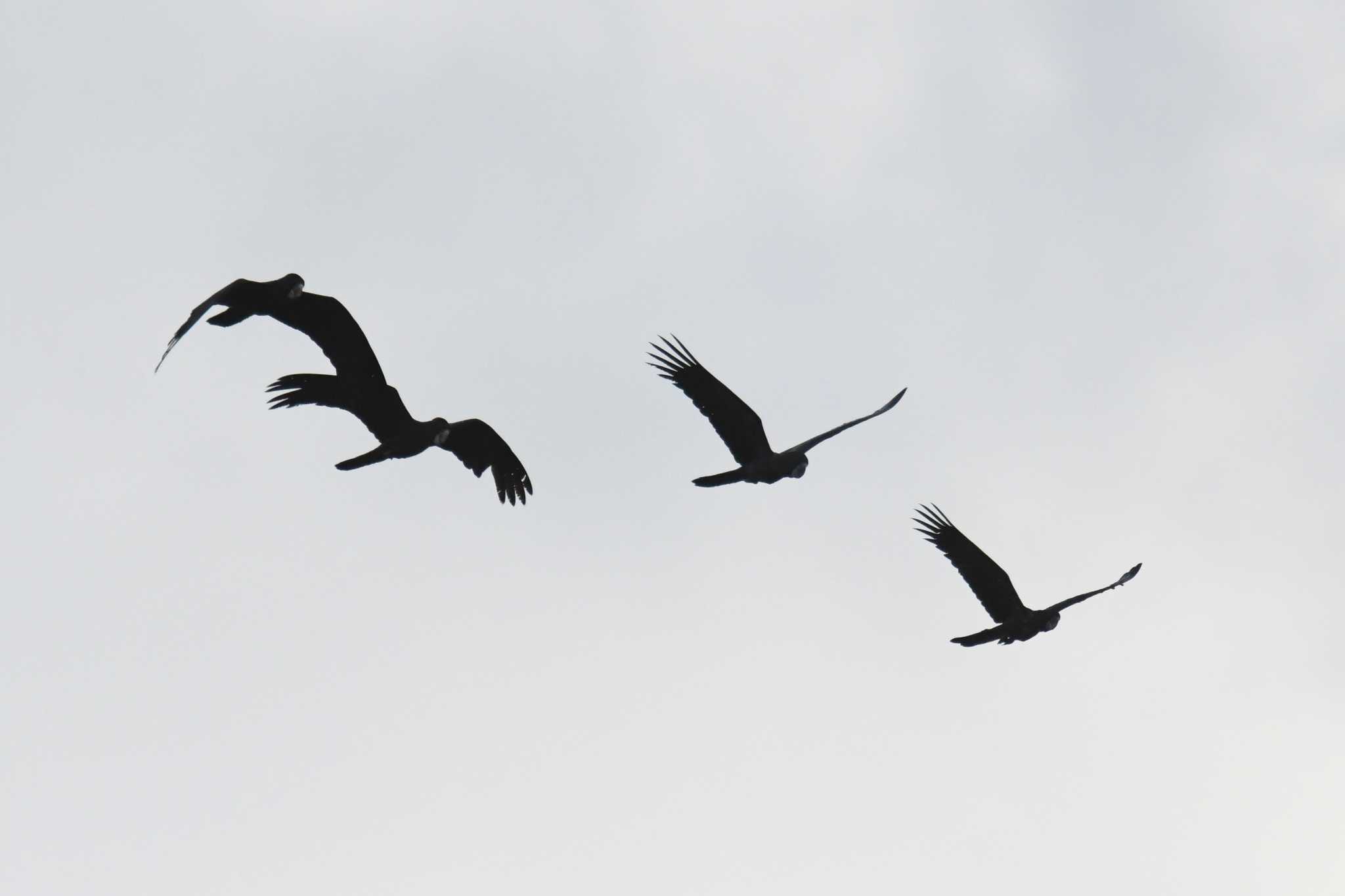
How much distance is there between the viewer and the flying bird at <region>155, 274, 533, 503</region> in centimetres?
1809

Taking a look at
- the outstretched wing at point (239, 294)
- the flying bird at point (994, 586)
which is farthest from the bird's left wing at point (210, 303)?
the flying bird at point (994, 586)

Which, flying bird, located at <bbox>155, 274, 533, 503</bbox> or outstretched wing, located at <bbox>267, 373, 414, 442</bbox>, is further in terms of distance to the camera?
outstretched wing, located at <bbox>267, 373, 414, 442</bbox>

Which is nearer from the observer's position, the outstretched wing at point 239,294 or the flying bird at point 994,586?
the outstretched wing at point 239,294

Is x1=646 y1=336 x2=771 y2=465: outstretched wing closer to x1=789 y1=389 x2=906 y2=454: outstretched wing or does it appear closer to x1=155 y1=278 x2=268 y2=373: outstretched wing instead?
x1=789 y1=389 x2=906 y2=454: outstretched wing

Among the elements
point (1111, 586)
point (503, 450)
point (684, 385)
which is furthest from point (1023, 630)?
point (503, 450)

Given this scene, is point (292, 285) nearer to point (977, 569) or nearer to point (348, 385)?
point (348, 385)

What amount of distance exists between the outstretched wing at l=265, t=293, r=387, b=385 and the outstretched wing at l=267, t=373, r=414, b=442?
0.15m

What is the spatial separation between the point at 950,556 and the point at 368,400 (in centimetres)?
970

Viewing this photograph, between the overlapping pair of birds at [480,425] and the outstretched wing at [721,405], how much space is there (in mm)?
14

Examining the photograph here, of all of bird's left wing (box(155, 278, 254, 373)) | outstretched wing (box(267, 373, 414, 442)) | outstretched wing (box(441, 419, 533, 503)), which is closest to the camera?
bird's left wing (box(155, 278, 254, 373))

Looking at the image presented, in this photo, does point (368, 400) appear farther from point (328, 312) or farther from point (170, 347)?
point (170, 347)

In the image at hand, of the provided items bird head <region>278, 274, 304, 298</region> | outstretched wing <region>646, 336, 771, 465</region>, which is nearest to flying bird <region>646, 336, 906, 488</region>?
outstretched wing <region>646, 336, 771, 465</region>

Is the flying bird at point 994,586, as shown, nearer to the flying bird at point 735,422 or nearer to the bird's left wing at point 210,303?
the flying bird at point 735,422

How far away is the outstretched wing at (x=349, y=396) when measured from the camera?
67.2ft
